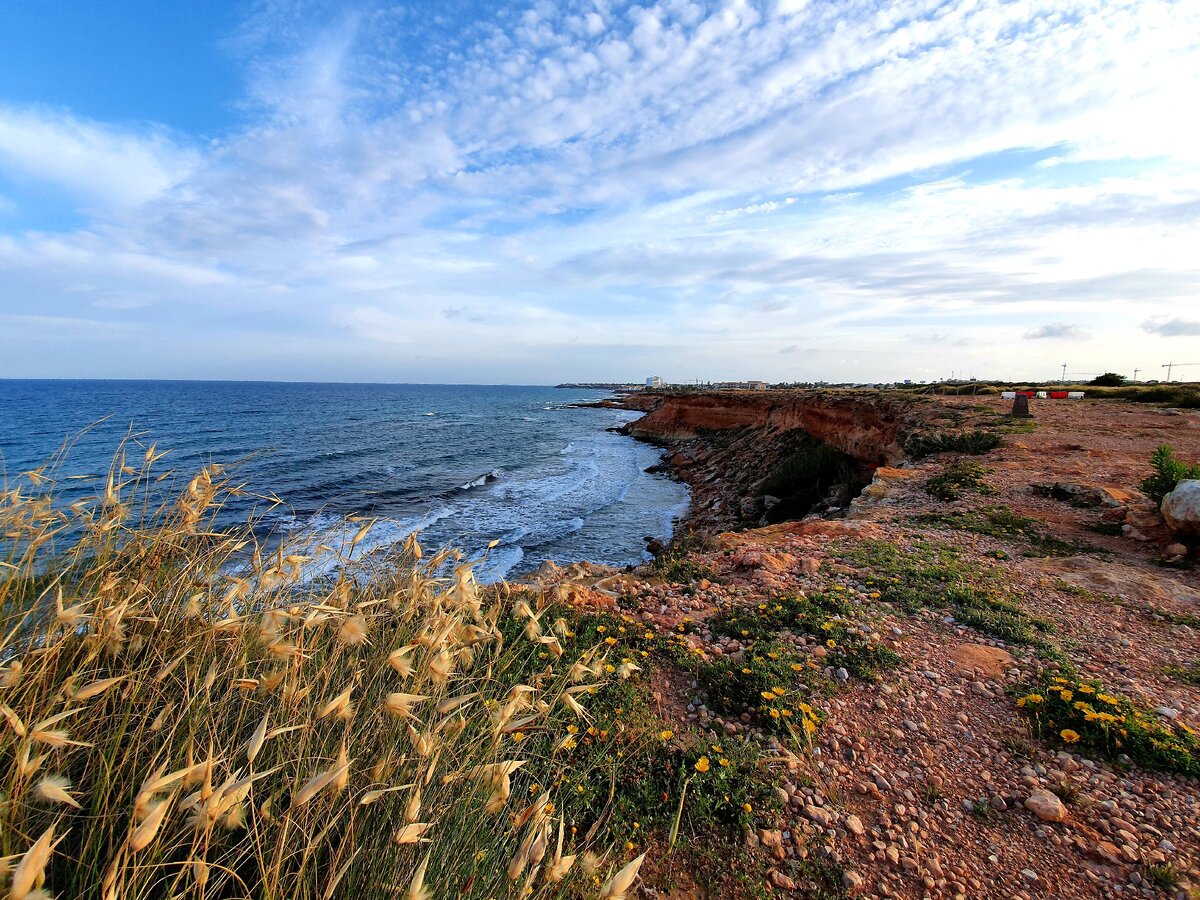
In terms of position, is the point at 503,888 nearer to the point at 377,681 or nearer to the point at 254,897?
the point at 254,897

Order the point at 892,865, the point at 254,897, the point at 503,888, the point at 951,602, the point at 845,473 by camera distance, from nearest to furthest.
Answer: the point at 254,897
the point at 503,888
the point at 892,865
the point at 951,602
the point at 845,473

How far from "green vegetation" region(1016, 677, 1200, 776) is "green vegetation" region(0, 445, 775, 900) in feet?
6.90

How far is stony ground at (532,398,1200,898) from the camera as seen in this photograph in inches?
107

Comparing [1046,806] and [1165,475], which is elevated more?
[1165,475]

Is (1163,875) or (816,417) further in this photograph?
(816,417)

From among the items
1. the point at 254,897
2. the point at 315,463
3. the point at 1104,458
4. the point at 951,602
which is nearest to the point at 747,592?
the point at 951,602

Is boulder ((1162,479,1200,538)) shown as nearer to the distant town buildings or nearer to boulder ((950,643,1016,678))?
boulder ((950,643,1016,678))

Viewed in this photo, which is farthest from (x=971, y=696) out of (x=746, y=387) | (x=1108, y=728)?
(x=746, y=387)

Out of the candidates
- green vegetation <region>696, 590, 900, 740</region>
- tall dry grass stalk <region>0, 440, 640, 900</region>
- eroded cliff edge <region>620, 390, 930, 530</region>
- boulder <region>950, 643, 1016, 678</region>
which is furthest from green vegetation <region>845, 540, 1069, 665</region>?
eroded cliff edge <region>620, 390, 930, 530</region>

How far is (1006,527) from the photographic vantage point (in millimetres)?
7559

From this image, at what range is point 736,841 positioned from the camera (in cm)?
288

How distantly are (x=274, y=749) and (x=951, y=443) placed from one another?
1552cm

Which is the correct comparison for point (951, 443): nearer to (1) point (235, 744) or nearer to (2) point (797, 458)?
(2) point (797, 458)

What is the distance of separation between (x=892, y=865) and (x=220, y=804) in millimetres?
3101
